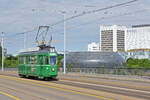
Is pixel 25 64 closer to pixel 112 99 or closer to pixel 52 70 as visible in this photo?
pixel 52 70

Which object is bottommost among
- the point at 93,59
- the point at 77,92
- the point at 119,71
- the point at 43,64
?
the point at 77,92

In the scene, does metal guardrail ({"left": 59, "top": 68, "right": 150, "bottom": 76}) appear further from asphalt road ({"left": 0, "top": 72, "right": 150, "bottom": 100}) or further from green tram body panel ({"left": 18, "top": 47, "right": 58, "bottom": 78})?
asphalt road ({"left": 0, "top": 72, "right": 150, "bottom": 100})

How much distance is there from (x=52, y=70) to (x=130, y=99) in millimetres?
13667

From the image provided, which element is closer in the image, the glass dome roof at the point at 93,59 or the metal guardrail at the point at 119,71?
the metal guardrail at the point at 119,71

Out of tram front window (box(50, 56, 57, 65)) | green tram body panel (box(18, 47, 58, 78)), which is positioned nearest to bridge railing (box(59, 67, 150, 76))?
green tram body panel (box(18, 47, 58, 78))

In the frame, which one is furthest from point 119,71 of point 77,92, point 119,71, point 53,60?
point 77,92

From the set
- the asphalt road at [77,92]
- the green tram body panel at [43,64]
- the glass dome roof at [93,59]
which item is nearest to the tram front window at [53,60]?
the green tram body panel at [43,64]

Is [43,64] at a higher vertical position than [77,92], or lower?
higher

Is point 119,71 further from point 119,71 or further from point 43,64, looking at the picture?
point 43,64

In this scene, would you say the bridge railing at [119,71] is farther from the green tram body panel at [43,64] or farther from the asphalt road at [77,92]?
the asphalt road at [77,92]

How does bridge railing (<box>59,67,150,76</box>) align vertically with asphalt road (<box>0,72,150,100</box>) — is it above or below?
above

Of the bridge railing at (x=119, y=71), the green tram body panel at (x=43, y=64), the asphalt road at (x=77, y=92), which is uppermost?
the green tram body panel at (x=43, y=64)

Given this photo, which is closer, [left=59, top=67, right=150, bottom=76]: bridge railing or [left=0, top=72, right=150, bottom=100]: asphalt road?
[left=0, top=72, right=150, bottom=100]: asphalt road

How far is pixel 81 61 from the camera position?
99.0 metres
